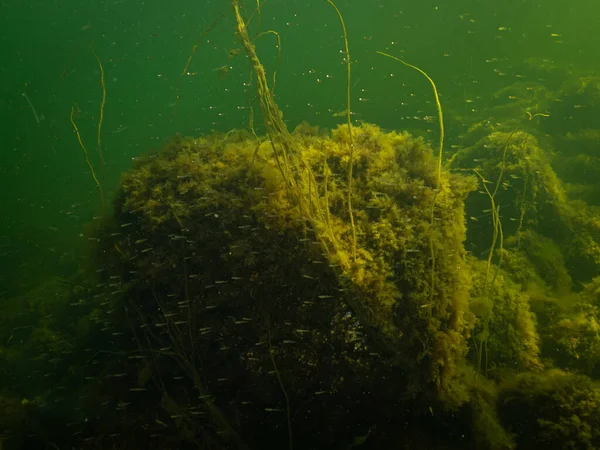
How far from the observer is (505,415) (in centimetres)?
261

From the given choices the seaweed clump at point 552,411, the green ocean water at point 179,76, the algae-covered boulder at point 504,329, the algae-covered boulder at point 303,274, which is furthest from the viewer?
the green ocean water at point 179,76

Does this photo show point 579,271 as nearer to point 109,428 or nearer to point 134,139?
point 109,428

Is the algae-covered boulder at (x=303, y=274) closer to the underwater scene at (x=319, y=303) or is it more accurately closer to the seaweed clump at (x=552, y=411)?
the underwater scene at (x=319, y=303)

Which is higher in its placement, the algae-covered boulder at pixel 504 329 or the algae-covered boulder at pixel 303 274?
the algae-covered boulder at pixel 303 274

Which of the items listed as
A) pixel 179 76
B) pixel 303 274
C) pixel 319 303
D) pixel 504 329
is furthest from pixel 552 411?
pixel 179 76

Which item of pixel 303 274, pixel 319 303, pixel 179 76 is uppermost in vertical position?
pixel 179 76

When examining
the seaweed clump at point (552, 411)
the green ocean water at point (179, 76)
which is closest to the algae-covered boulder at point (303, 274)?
the seaweed clump at point (552, 411)

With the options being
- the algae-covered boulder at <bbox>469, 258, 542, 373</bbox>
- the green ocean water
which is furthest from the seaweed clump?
the green ocean water

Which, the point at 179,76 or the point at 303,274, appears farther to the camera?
the point at 179,76

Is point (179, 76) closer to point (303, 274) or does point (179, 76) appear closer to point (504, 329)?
point (303, 274)

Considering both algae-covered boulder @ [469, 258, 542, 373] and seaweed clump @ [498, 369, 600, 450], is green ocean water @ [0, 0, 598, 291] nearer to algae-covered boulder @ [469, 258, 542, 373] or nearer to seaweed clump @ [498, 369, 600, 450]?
algae-covered boulder @ [469, 258, 542, 373]

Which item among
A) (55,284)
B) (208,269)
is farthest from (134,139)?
(208,269)

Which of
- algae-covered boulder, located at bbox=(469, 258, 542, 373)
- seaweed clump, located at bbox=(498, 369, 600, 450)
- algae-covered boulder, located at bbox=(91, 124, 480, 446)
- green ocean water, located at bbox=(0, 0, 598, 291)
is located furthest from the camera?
green ocean water, located at bbox=(0, 0, 598, 291)

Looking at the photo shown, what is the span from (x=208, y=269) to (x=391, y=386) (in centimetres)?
164
